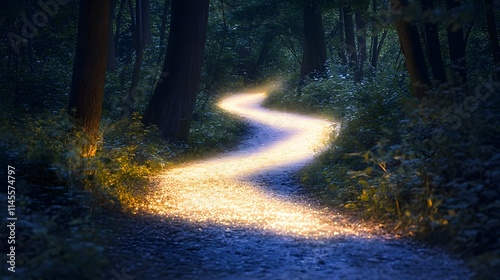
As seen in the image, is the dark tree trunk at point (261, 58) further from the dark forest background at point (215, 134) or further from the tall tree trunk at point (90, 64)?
the tall tree trunk at point (90, 64)

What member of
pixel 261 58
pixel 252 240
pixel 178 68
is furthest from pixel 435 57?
pixel 261 58

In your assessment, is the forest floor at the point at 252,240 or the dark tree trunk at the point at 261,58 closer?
the forest floor at the point at 252,240

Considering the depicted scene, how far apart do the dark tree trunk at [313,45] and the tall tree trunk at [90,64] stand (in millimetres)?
20562

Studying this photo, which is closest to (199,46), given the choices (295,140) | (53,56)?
(295,140)

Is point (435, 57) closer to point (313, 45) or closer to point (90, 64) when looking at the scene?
point (90, 64)

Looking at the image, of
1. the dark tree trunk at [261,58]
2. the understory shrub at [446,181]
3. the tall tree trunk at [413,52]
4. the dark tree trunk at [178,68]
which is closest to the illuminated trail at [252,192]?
the understory shrub at [446,181]

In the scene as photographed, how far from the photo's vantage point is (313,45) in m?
31.6

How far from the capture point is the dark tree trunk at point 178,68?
1688 cm

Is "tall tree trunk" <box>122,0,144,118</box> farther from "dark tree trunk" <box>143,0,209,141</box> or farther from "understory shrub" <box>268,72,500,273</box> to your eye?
"understory shrub" <box>268,72,500,273</box>

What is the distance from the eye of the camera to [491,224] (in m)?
6.13

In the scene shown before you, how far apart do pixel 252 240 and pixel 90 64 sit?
20.0ft

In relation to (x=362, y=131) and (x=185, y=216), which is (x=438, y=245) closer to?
(x=185, y=216)

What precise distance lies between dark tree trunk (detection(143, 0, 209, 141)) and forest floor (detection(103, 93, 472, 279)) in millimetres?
3891

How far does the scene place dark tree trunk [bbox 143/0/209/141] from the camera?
55.4 ft
